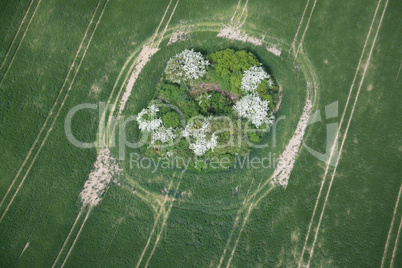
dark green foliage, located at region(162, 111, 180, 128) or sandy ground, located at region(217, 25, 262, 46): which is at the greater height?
sandy ground, located at region(217, 25, 262, 46)

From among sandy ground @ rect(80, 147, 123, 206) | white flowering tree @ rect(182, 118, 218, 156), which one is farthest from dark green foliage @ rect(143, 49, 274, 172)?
sandy ground @ rect(80, 147, 123, 206)

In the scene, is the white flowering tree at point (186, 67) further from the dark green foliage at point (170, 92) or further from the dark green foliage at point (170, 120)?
the dark green foliage at point (170, 120)

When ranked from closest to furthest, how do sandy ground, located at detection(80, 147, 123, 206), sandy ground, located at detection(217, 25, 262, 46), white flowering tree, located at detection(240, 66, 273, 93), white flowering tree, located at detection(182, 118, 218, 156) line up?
white flowering tree, located at detection(182, 118, 218, 156), white flowering tree, located at detection(240, 66, 273, 93), sandy ground, located at detection(80, 147, 123, 206), sandy ground, located at detection(217, 25, 262, 46)

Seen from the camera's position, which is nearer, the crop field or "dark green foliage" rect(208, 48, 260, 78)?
the crop field

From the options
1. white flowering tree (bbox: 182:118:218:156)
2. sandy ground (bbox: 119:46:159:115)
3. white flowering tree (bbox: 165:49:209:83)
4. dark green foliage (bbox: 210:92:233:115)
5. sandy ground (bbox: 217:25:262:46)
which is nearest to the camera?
white flowering tree (bbox: 182:118:218:156)

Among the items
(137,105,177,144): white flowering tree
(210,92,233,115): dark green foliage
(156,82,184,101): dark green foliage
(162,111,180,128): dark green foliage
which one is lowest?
(137,105,177,144): white flowering tree

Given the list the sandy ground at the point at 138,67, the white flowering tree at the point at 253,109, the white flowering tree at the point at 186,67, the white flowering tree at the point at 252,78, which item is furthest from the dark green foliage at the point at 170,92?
the white flowering tree at the point at 252,78

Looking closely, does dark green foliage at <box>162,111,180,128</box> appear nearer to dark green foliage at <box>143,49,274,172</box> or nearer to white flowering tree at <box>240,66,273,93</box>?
dark green foliage at <box>143,49,274,172</box>

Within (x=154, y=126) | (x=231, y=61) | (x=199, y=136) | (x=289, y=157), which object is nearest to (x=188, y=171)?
(x=199, y=136)
